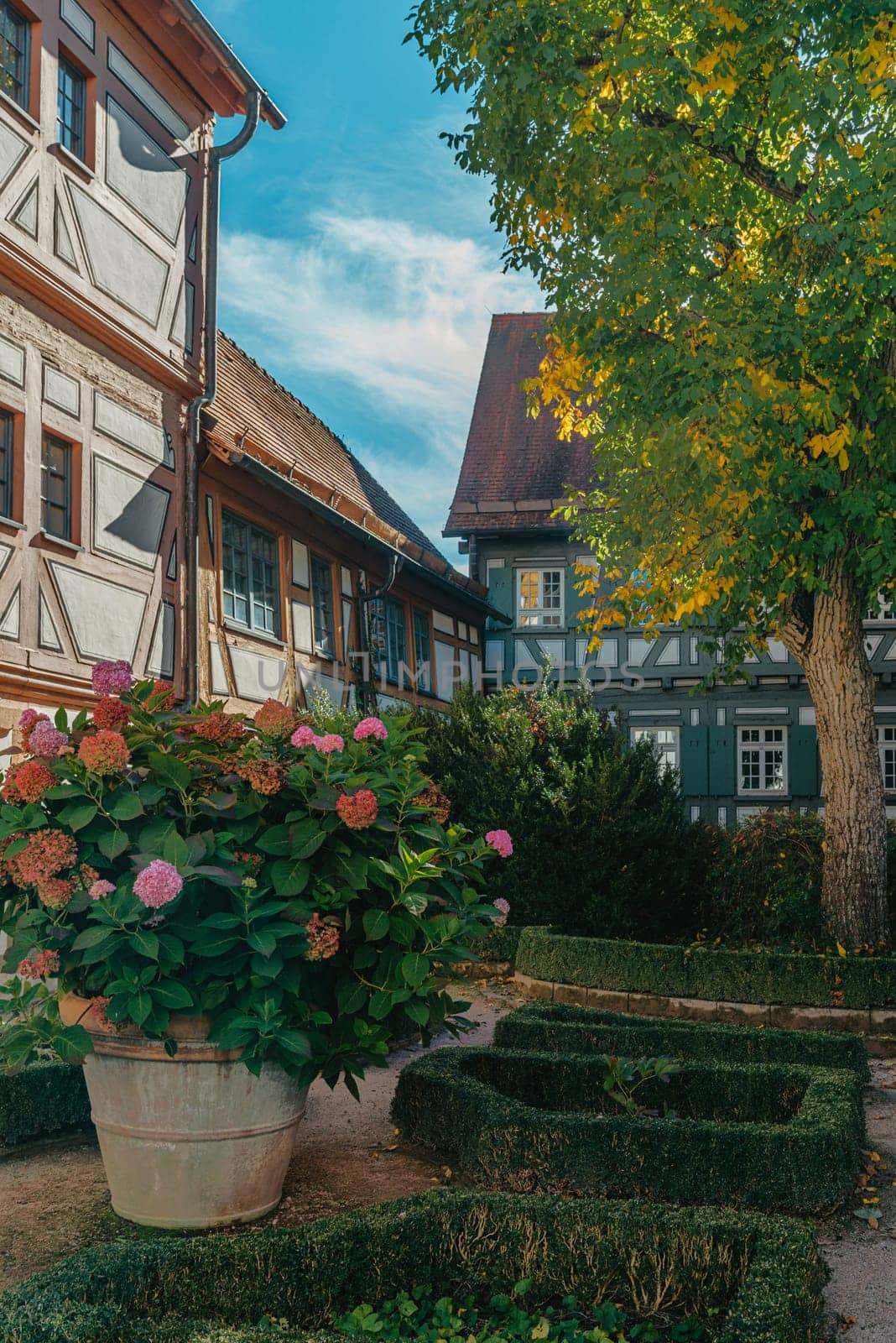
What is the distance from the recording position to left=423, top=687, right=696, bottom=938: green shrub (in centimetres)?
1288

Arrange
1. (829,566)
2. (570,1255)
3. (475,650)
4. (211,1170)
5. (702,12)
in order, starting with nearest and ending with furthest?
(570,1255), (211,1170), (702,12), (829,566), (475,650)

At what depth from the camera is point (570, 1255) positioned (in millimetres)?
4410

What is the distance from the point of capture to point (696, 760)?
21562 mm

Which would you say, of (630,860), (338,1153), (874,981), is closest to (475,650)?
(630,860)

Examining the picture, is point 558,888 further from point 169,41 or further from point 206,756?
point 169,41

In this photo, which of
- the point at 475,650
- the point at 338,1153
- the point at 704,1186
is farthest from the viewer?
the point at 475,650

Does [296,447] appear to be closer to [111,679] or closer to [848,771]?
[848,771]

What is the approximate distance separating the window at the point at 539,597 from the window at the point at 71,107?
43.0ft

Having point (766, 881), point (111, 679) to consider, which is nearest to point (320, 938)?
point (111, 679)

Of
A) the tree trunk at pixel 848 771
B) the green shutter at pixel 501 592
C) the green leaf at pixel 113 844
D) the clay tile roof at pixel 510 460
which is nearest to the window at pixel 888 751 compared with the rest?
the clay tile roof at pixel 510 460

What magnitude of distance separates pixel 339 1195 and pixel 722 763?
54.9ft

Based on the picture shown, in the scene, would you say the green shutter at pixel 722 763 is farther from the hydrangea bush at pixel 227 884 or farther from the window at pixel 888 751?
the hydrangea bush at pixel 227 884

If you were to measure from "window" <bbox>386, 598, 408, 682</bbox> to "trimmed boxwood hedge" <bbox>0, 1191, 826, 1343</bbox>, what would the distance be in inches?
563

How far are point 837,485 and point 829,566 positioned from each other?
1508 mm
